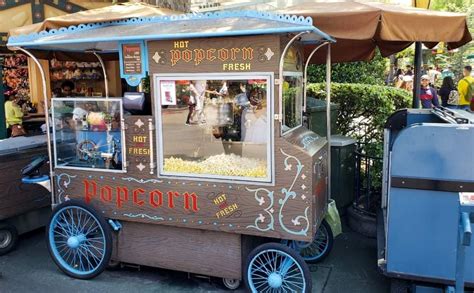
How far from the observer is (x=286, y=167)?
11.7ft

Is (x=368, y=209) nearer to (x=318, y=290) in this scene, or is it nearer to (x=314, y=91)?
(x=318, y=290)

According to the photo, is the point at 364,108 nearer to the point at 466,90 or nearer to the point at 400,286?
the point at 400,286

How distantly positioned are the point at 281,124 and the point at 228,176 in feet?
Answer: 2.01

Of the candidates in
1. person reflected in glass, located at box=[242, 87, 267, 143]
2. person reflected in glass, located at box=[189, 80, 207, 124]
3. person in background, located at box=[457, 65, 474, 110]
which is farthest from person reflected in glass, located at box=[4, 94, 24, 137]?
person in background, located at box=[457, 65, 474, 110]

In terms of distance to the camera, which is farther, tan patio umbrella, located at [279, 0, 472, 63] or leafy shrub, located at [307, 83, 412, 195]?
leafy shrub, located at [307, 83, 412, 195]

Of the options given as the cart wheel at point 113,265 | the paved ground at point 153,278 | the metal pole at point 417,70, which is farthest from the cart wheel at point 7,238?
the metal pole at point 417,70

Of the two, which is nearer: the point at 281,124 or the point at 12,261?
the point at 281,124

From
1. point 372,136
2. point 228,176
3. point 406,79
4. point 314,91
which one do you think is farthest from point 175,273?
point 406,79

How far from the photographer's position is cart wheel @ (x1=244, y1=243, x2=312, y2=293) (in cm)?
359

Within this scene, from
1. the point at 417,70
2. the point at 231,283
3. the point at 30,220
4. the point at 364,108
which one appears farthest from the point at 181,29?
the point at 364,108

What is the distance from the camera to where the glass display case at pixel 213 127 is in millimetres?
3754

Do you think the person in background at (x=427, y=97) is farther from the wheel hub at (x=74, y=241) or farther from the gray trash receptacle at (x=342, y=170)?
the wheel hub at (x=74, y=241)

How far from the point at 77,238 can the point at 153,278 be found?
0.79m

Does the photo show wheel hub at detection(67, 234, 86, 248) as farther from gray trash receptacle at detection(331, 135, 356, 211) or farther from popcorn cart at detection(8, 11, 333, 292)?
gray trash receptacle at detection(331, 135, 356, 211)
